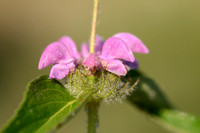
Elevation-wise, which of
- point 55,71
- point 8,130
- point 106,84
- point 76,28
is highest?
point 76,28

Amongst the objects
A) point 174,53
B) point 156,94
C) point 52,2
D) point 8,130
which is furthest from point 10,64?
point 8,130

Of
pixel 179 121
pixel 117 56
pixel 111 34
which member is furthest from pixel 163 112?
pixel 111 34

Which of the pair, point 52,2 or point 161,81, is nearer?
point 161,81

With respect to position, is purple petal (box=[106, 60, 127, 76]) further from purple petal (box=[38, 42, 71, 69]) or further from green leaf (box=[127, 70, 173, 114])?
green leaf (box=[127, 70, 173, 114])

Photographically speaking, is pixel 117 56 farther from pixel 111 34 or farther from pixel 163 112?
pixel 111 34

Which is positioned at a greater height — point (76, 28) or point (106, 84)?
point (76, 28)

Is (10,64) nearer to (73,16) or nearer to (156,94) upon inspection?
(73,16)
